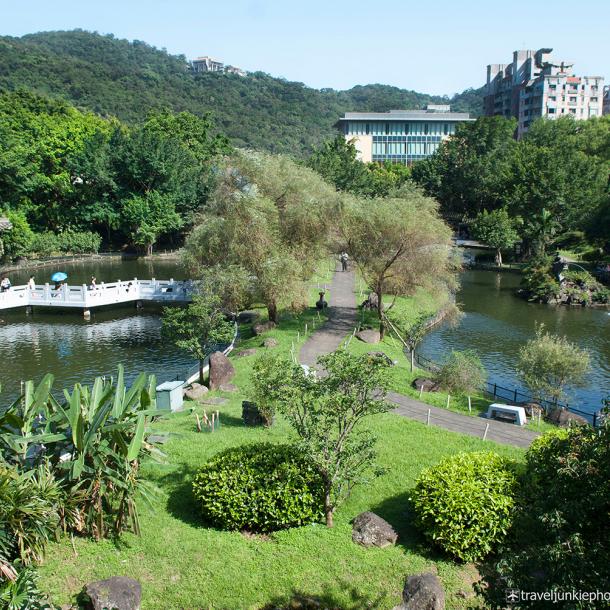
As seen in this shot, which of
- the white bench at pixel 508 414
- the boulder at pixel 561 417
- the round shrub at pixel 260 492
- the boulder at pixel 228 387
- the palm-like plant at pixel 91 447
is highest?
the palm-like plant at pixel 91 447

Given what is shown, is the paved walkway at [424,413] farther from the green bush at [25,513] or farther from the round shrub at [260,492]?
the green bush at [25,513]

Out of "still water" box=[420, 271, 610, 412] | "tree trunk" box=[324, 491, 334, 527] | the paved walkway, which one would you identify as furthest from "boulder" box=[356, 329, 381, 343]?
"tree trunk" box=[324, 491, 334, 527]

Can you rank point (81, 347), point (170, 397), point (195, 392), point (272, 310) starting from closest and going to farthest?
point (170, 397) → point (195, 392) → point (272, 310) → point (81, 347)

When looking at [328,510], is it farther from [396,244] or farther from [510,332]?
[510,332]

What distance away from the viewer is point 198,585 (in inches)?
417

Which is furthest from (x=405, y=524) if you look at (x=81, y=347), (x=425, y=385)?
(x=81, y=347)

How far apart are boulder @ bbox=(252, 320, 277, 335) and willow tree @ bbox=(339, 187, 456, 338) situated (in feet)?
17.7

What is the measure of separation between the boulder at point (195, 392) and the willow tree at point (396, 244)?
11.8 meters

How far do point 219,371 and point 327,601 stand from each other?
12.9 m

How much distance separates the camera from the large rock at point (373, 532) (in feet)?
38.5

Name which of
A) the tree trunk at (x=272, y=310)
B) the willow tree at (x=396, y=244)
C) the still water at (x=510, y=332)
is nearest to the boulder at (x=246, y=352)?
the tree trunk at (x=272, y=310)

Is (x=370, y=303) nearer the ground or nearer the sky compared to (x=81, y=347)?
nearer the sky

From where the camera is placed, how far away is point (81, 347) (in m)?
31.3

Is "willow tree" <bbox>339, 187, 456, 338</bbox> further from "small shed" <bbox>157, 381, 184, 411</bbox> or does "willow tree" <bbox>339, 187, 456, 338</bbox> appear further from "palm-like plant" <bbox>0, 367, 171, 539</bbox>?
"palm-like plant" <bbox>0, 367, 171, 539</bbox>
